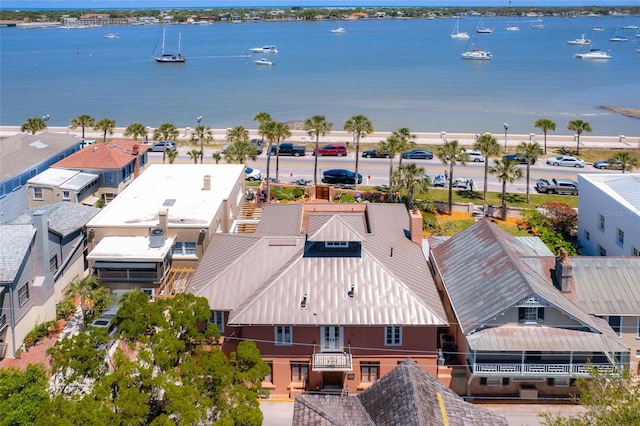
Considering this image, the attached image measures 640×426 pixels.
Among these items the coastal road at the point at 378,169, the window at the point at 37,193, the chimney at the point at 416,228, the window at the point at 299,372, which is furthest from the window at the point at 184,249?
the coastal road at the point at 378,169

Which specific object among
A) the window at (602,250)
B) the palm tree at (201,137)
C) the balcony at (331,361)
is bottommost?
the balcony at (331,361)

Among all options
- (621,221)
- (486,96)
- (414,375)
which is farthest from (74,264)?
(486,96)

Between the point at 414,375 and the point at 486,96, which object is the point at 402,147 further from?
the point at 486,96

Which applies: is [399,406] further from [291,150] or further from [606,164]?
[606,164]

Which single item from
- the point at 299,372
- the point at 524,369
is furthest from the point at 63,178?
the point at 524,369

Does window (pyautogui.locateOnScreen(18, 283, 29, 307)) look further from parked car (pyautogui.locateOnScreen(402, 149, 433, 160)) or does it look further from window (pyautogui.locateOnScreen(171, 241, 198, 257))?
parked car (pyautogui.locateOnScreen(402, 149, 433, 160))

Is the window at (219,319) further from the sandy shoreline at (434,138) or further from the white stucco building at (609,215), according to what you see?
the sandy shoreline at (434,138)
